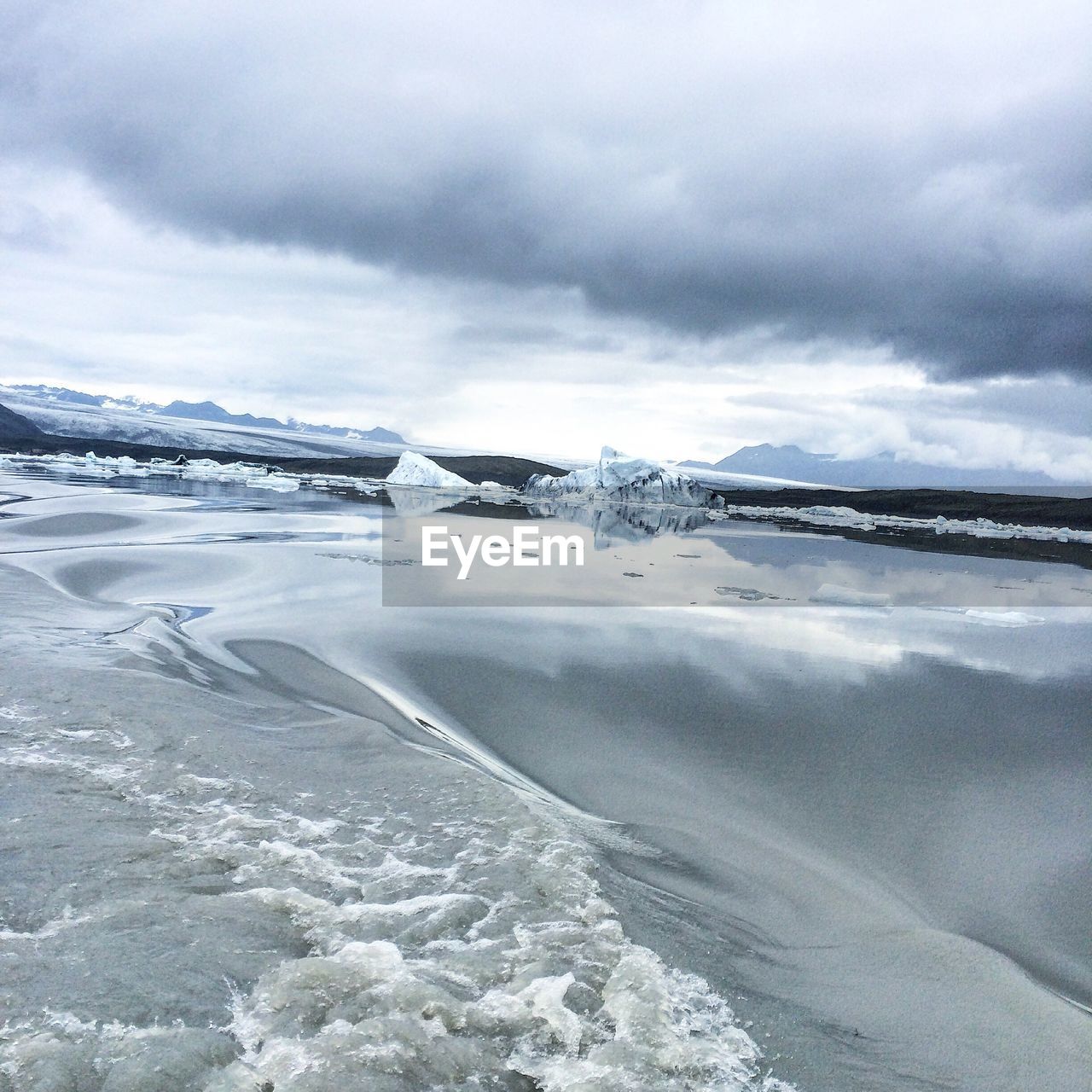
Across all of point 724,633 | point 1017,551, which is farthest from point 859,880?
point 1017,551

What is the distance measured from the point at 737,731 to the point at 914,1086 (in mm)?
2705

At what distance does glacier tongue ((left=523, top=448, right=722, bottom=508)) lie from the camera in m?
45.1

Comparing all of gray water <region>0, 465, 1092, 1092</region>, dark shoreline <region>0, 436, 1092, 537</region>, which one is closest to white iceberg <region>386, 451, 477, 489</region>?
dark shoreline <region>0, 436, 1092, 537</region>

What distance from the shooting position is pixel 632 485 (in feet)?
153

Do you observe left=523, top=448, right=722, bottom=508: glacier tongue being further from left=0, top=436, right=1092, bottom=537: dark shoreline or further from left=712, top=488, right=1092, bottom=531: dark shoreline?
left=0, top=436, right=1092, bottom=537: dark shoreline

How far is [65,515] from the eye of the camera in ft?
49.3

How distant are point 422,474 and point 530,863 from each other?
4975 cm

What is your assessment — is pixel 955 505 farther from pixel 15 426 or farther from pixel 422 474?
pixel 15 426

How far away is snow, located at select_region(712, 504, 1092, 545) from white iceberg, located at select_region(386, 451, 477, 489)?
2006 cm

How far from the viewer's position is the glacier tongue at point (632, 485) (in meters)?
45.1

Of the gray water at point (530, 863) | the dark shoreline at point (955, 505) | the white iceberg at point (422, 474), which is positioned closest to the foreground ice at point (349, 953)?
the gray water at point (530, 863)

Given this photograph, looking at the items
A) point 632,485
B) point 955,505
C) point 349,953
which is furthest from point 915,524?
point 349,953

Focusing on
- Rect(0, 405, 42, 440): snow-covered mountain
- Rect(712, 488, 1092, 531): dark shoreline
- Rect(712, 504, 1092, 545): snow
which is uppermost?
Rect(0, 405, 42, 440): snow-covered mountain

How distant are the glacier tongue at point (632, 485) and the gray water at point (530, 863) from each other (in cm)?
3880
